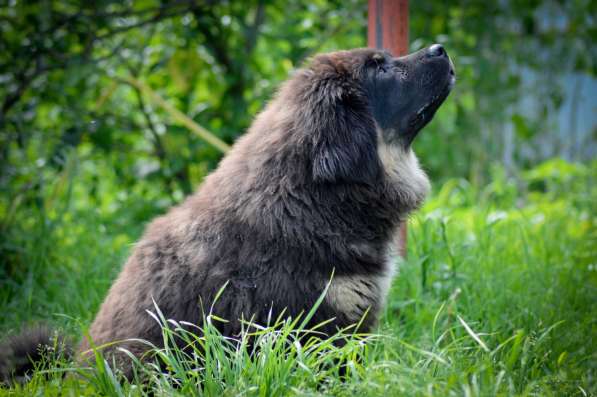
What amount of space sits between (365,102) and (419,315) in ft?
3.93

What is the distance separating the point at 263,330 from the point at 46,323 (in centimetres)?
132

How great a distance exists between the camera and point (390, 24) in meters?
3.77

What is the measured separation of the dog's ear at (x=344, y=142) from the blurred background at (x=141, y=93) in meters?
1.64

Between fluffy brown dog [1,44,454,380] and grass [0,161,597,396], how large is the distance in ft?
0.51

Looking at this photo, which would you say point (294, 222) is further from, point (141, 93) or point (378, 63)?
point (141, 93)

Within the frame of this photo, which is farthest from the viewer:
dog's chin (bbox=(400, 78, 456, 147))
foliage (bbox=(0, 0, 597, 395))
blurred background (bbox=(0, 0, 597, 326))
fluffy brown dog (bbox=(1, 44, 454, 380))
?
blurred background (bbox=(0, 0, 597, 326))

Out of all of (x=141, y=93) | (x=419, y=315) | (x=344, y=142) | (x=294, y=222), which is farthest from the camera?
(x=141, y=93)

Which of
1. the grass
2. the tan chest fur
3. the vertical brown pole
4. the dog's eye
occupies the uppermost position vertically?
the vertical brown pole

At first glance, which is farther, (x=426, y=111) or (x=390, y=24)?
(x=390, y=24)

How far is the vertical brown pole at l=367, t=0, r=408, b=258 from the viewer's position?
12.3 ft

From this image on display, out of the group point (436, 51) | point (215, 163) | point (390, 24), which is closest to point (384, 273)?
Answer: point (436, 51)

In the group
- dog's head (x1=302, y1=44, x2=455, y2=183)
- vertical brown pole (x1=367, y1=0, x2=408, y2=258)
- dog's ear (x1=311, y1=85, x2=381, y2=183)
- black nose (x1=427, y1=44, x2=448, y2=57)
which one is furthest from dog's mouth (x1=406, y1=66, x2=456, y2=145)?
vertical brown pole (x1=367, y1=0, x2=408, y2=258)

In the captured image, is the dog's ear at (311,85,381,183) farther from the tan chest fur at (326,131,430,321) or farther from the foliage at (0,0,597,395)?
the foliage at (0,0,597,395)

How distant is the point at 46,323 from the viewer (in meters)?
3.33
